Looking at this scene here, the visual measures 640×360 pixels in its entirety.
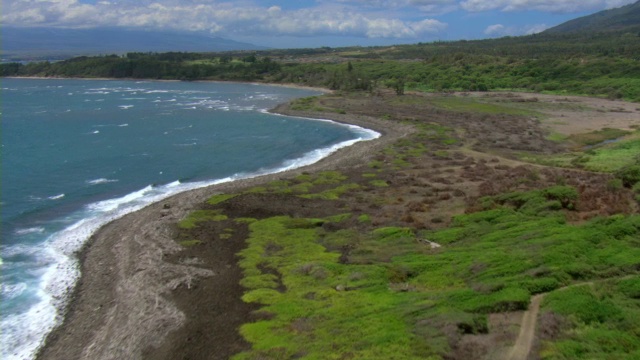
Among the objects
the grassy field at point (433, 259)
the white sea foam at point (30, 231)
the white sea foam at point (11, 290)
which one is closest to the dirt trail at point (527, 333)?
the grassy field at point (433, 259)

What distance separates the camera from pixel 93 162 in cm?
7856

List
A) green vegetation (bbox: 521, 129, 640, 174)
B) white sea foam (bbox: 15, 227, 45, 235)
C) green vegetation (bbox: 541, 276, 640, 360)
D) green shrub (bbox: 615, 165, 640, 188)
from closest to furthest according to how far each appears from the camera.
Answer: green vegetation (bbox: 541, 276, 640, 360) < white sea foam (bbox: 15, 227, 45, 235) < green shrub (bbox: 615, 165, 640, 188) < green vegetation (bbox: 521, 129, 640, 174)

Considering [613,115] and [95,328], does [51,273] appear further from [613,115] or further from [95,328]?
[613,115]

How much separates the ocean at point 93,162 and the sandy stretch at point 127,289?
141 centimetres

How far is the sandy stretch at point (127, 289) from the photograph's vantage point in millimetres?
29656

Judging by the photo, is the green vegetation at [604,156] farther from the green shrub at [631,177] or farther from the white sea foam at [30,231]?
the white sea foam at [30,231]

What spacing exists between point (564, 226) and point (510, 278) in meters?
11.2

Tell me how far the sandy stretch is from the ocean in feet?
4.62

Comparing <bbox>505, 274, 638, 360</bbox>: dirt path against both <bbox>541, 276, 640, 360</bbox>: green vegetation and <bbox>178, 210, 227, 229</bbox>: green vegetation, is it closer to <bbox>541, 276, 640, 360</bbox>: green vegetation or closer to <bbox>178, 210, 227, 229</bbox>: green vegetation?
<bbox>541, 276, 640, 360</bbox>: green vegetation

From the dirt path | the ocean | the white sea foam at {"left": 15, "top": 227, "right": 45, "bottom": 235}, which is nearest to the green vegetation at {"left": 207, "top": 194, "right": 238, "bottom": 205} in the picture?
the ocean

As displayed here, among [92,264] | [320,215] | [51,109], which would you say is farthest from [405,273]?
[51,109]

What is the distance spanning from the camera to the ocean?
37.8 meters

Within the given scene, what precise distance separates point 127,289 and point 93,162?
1919 inches

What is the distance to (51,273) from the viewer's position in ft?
129
